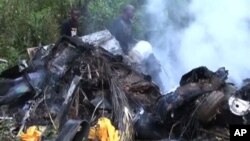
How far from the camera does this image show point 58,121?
747 centimetres

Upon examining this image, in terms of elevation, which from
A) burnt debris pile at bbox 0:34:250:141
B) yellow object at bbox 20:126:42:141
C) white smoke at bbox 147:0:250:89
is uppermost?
white smoke at bbox 147:0:250:89

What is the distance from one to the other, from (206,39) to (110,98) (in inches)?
177

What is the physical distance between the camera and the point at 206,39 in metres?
11.8

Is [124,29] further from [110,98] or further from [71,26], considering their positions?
[110,98]

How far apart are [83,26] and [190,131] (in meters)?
5.93

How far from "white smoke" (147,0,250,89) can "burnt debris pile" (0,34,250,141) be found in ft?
7.34

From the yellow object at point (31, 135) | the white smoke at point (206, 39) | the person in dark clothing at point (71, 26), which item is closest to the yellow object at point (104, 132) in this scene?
the yellow object at point (31, 135)

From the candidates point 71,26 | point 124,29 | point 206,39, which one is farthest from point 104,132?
point 206,39

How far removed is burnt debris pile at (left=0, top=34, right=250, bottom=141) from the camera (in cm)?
713

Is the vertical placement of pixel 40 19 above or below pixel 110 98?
above

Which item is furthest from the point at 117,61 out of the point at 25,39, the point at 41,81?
the point at 25,39

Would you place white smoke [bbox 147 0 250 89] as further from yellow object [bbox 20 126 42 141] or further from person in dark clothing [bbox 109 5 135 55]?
yellow object [bbox 20 126 42 141]

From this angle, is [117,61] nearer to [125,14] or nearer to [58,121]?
[58,121]

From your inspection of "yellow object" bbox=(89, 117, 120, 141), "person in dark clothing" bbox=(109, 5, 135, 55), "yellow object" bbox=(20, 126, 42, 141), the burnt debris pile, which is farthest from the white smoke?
"yellow object" bbox=(20, 126, 42, 141)
